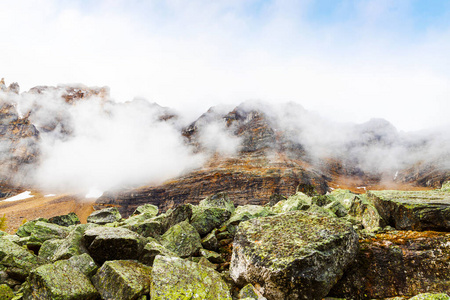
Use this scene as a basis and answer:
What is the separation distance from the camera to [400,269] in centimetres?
662

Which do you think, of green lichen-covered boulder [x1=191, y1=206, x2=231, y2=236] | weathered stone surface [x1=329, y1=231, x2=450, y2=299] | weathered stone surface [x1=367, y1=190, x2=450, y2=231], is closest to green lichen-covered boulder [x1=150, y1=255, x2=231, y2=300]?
weathered stone surface [x1=329, y1=231, x2=450, y2=299]

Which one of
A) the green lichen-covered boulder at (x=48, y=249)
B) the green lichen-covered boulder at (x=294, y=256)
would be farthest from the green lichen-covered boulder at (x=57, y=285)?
the green lichen-covered boulder at (x=294, y=256)

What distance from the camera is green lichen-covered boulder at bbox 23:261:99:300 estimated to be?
6.28 metres

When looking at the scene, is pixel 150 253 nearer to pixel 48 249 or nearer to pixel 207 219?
pixel 207 219

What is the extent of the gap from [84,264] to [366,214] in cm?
1215

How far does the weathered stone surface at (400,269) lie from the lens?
20.5 feet

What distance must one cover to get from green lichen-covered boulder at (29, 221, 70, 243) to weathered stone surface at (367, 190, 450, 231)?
15729 millimetres

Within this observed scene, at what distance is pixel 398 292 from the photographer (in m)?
6.27

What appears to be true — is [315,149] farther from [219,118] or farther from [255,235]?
[255,235]

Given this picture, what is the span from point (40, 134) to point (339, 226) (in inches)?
9221

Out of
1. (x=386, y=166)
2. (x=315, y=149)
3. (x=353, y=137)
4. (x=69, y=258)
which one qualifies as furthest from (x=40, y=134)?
(x=386, y=166)

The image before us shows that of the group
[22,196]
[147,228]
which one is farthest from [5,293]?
[22,196]

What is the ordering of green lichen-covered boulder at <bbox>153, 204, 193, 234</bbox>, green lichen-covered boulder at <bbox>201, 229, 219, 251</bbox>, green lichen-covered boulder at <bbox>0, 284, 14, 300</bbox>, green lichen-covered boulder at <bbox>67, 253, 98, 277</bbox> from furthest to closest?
green lichen-covered boulder at <bbox>153, 204, 193, 234</bbox> < green lichen-covered boulder at <bbox>201, 229, 219, 251</bbox> < green lichen-covered boulder at <bbox>67, 253, 98, 277</bbox> < green lichen-covered boulder at <bbox>0, 284, 14, 300</bbox>

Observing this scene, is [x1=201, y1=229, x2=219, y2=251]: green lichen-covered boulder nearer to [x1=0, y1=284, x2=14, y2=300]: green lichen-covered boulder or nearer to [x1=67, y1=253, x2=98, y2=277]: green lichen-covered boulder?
[x1=67, y1=253, x2=98, y2=277]: green lichen-covered boulder
